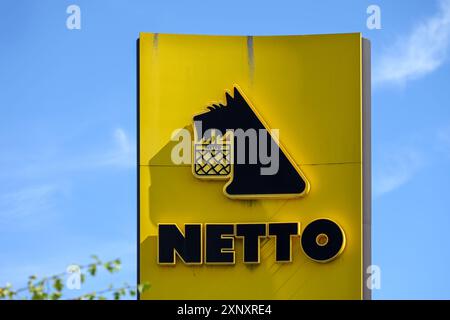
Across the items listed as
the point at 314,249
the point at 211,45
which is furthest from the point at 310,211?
the point at 211,45

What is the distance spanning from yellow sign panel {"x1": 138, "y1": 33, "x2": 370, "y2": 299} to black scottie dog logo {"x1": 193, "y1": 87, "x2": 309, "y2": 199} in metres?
0.02

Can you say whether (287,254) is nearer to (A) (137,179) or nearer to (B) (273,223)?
(B) (273,223)

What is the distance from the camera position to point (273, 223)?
79.6 ft

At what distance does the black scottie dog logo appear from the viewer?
80.3 feet

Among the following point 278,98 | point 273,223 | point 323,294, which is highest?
point 278,98

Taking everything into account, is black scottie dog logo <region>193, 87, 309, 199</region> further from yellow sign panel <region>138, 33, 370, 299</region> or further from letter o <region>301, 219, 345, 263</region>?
letter o <region>301, 219, 345, 263</region>

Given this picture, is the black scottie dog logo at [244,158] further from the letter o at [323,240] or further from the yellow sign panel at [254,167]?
the letter o at [323,240]

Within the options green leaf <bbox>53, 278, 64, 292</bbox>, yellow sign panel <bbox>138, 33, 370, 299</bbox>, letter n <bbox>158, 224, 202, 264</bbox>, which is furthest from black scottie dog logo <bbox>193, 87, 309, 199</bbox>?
green leaf <bbox>53, 278, 64, 292</bbox>

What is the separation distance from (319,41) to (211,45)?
245 centimetres

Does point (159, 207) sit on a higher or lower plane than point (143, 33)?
lower

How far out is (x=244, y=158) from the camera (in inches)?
966

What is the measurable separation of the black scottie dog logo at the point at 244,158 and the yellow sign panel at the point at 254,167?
22mm

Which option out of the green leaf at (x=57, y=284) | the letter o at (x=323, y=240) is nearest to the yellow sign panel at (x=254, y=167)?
the letter o at (x=323, y=240)

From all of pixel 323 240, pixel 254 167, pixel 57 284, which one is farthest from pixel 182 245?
pixel 57 284
